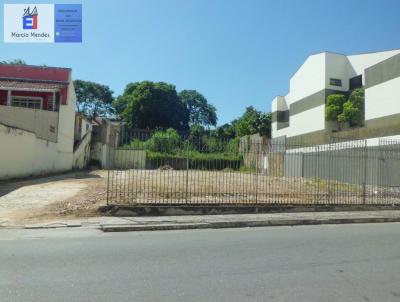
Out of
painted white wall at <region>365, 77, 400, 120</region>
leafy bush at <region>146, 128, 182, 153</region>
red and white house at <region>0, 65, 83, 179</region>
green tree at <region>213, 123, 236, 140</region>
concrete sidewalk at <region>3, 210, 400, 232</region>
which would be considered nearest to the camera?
concrete sidewalk at <region>3, 210, 400, 232</region>

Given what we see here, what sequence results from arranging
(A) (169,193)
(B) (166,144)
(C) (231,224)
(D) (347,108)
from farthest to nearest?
(D) (347,108) → (B) (166,144) → (A) (169,193) → (C) (231,224)

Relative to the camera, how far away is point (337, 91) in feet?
155

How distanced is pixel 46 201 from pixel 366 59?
40026 millimetres

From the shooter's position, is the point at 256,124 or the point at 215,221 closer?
the point at 215,221

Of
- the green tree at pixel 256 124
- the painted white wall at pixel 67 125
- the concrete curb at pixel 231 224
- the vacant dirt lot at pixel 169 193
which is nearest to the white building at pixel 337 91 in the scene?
the green tree at pixel 256 124

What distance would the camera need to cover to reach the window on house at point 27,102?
32.4m

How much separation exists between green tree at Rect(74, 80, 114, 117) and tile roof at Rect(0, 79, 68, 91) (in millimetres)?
46908

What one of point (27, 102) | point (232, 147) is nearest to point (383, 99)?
point (232, 147)

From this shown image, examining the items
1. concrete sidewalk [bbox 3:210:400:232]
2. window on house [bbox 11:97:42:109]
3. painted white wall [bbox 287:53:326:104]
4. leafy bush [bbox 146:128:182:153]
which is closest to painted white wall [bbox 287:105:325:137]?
painted white wall [bbox 287:53:326:104]

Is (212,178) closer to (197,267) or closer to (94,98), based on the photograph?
(197,267)

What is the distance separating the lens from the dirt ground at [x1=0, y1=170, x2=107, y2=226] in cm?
1317

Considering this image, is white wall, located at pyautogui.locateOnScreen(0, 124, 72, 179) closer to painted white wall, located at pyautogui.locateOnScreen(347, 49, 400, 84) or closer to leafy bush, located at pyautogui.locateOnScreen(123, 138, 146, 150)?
leafy bush, located at pyautogui.locateOnScreen(123, 138, 146, 150)

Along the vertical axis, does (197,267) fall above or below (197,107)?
below

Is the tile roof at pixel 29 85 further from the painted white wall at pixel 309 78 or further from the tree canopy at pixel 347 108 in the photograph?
the painted white wall at pixel 309 78
